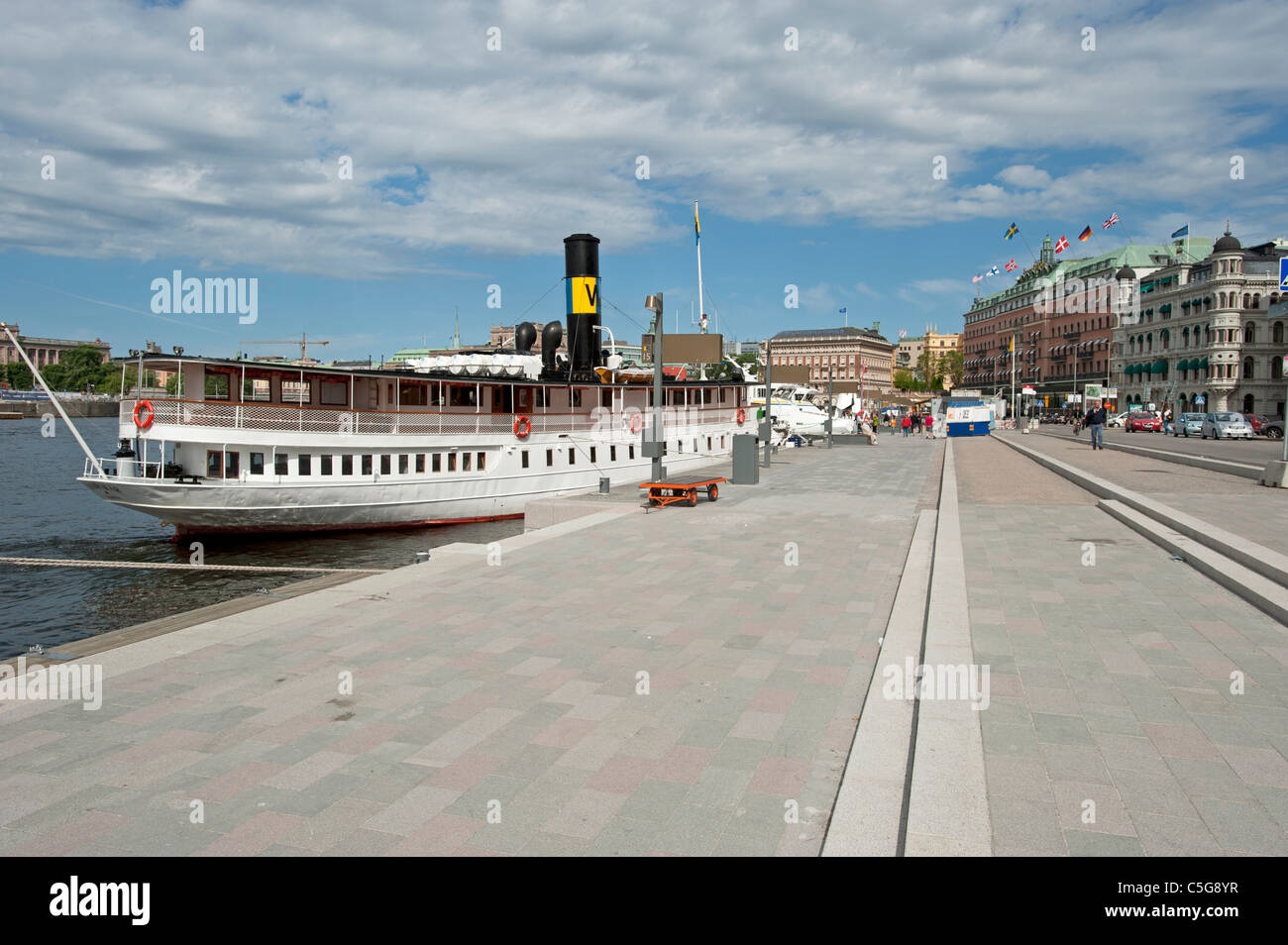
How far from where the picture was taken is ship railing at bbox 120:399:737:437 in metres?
20.8

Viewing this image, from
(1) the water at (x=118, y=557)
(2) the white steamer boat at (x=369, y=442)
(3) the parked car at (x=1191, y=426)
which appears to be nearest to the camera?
(1) the water at (x=118, y=557)

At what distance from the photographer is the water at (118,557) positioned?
15.0 metres

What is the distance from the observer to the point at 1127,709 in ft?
17.5

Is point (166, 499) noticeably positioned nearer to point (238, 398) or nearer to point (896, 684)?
point (238, 398)

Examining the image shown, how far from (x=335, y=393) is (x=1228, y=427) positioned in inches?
1933

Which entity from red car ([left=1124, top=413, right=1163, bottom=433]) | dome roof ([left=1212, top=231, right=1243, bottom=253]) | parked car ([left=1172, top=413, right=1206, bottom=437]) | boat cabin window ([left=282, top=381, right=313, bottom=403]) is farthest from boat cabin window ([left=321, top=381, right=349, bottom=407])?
dome roof ([left=1212, top=231, right=1243, bottom=253])

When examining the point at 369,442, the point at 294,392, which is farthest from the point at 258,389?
the point at 369,442

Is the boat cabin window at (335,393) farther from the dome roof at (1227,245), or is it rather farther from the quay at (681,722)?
the dome roof at (1227,245)

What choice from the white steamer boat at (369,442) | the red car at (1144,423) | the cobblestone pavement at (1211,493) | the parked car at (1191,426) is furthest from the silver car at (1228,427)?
the white steamer boat at (369,442)

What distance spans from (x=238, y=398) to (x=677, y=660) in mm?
19531

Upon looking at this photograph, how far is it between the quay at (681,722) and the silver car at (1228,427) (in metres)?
45.6

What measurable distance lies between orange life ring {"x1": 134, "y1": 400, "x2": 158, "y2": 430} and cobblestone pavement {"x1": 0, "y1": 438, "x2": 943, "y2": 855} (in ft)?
47.5

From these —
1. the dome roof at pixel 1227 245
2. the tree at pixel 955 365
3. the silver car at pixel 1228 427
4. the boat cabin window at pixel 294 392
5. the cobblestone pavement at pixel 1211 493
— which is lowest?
the cobblestone pavement at pixel 1211 493

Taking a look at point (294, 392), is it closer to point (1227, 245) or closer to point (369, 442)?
point (369, 442)
